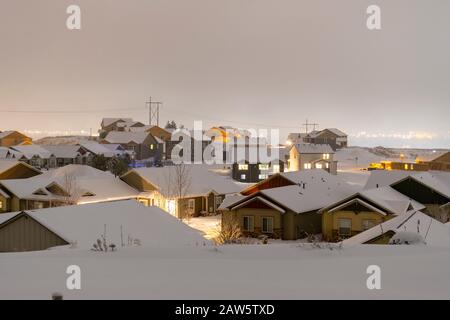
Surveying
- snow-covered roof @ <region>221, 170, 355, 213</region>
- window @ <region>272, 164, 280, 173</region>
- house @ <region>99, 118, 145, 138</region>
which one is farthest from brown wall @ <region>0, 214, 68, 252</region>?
house @ <region>99, 118, 145, 138</region>

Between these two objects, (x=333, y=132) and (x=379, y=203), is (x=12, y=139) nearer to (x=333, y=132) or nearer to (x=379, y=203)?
(x=333, y=132)

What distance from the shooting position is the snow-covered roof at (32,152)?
247ft

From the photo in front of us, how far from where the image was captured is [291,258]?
8.72 metres

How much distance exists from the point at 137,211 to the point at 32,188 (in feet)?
78.7

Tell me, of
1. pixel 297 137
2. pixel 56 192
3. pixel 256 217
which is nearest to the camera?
pixel 256 217

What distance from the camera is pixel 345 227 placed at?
102ft

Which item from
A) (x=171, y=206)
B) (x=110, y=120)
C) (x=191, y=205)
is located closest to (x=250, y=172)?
(x=191, y=205)

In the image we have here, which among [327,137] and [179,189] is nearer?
[179,189]

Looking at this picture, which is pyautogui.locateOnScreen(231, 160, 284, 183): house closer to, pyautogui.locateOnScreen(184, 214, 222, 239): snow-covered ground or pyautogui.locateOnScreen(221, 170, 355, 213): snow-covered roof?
pyautogui.locateOnScreen(184, 214, 222, 239): snow-covered ground

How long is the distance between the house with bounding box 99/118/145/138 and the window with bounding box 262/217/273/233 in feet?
293

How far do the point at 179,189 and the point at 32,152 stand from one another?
43.6m

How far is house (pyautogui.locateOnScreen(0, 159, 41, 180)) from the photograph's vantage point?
165 ft

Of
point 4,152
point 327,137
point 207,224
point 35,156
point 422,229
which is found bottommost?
point 207,224
